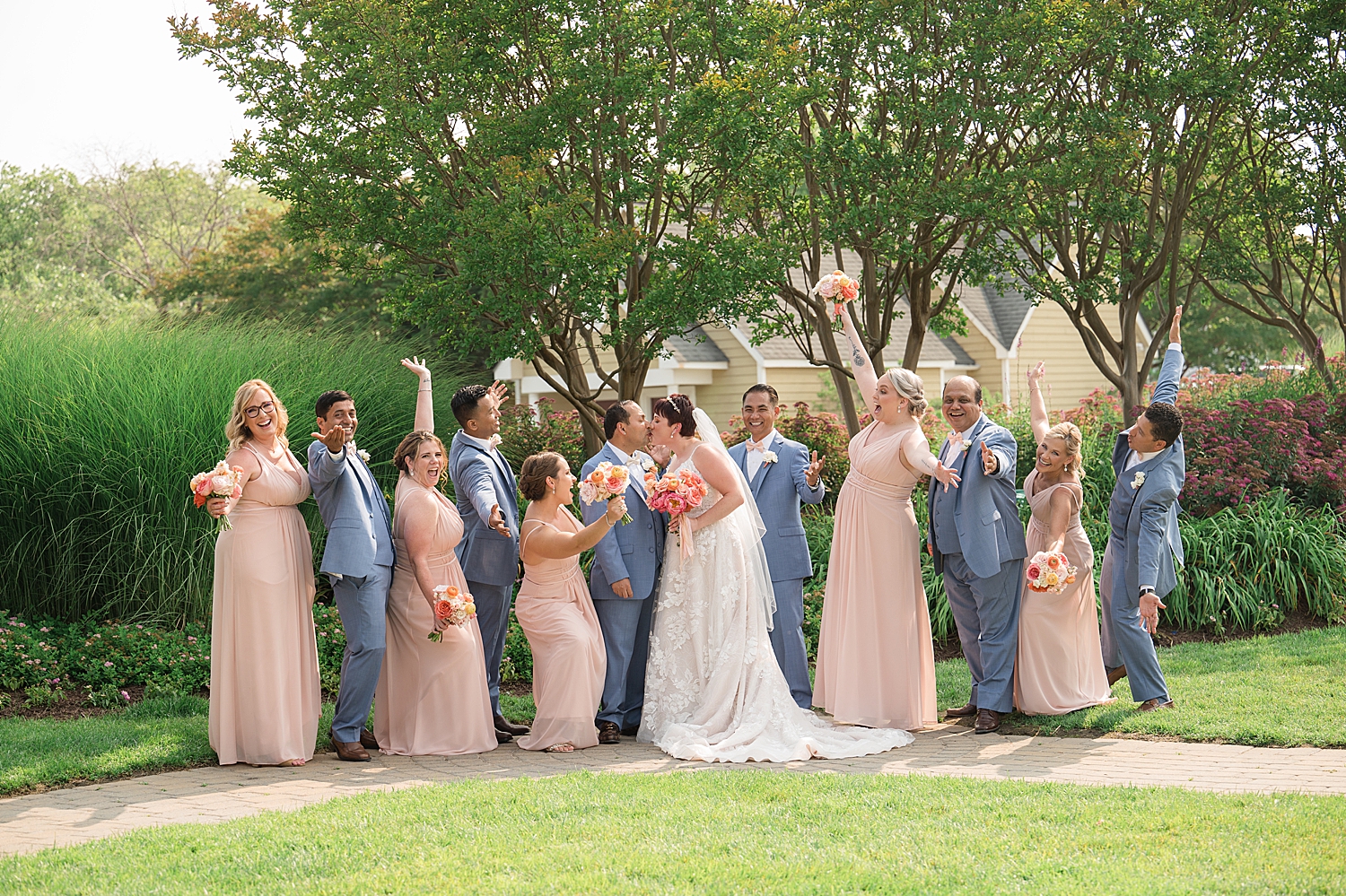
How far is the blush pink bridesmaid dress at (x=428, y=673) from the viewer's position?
7211 mm

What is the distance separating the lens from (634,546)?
7.74 meters

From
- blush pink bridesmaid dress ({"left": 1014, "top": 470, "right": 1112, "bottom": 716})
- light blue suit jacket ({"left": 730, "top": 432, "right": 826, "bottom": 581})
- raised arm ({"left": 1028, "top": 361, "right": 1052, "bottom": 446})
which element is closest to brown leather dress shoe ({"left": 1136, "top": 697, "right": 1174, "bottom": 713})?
blush pink bridesmaid dress ({"left": 1014, "top": 470, "right": 1112, "bottom": 716})

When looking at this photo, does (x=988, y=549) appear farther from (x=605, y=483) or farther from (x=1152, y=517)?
(x=605, y=483)

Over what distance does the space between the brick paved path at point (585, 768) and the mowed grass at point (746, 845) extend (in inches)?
18.9

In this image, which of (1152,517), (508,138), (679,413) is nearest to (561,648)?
(679,413)

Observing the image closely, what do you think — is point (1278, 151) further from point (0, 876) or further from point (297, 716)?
point (0, 876)

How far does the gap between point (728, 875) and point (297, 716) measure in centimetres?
340

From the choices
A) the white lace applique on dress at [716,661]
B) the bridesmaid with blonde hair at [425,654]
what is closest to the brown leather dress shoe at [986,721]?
the white lace applique on dress at [716,661]

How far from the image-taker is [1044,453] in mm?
7590

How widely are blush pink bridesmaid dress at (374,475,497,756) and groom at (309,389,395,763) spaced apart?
18 cm

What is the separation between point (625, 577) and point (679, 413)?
3.57 feet

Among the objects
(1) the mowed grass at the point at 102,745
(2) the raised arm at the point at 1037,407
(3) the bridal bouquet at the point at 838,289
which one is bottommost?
(1) the mowed grass at the point at 102,745

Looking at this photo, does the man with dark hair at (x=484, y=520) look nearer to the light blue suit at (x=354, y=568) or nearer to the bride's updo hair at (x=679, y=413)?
the light blue suit at (x=354, y=568)

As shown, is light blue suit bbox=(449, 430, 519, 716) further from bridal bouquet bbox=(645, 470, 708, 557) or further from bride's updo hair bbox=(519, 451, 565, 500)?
bridal bouquet bbox=(645, 470, 708, 557)
